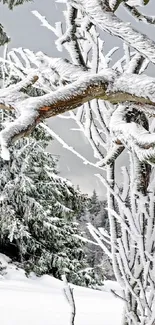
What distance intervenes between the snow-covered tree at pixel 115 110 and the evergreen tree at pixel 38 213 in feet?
38.1

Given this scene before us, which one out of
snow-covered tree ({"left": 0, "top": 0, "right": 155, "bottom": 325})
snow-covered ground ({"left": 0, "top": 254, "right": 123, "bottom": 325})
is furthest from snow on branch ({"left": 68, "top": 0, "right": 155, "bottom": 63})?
snow-covered ground ({"left": 0, "top": 254, "right": 123, "bottom": 325})

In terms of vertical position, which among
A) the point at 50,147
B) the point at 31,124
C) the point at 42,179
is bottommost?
the point at 31,124

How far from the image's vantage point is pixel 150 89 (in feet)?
4.55

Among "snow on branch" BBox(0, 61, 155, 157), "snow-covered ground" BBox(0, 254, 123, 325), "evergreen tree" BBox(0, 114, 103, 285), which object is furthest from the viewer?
"evergreen tree" BBox(0, 114, 103, 285)

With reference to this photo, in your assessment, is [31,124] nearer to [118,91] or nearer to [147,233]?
[118,91]

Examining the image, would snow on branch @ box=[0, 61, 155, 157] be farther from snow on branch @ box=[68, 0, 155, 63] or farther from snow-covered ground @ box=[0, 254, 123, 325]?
snow-covered ground @ box=[0, 254, 123, 325]

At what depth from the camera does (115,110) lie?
78.8 inches

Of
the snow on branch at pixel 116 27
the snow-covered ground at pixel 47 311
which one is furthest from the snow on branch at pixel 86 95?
the snow-covered ground at pixel 47 311

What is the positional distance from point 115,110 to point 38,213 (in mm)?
12921

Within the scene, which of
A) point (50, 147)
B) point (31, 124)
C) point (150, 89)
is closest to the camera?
point (31, 124)

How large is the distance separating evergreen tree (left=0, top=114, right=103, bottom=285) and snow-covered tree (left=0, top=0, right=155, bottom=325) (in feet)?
38.1

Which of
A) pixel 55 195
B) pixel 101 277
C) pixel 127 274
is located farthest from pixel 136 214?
pixel 101 277

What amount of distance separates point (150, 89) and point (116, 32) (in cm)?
22

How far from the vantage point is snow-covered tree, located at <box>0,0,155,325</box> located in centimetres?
138
